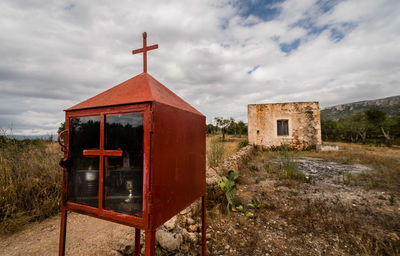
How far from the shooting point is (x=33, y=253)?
2209 millimetres

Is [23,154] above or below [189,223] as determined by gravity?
above

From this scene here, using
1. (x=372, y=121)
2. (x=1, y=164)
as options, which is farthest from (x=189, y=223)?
(x=372, y=121)

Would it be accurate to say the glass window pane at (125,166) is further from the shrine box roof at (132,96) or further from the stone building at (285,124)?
the stone building at (285,124)

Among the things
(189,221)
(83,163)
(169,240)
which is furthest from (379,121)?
(83,163)

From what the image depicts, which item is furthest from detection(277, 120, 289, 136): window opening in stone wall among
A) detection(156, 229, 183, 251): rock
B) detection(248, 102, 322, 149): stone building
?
detection(156, 229, 183, 251): rock

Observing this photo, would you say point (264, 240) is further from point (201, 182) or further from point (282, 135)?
point (282, 135)

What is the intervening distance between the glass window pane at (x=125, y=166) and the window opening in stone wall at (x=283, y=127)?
37.6 feet

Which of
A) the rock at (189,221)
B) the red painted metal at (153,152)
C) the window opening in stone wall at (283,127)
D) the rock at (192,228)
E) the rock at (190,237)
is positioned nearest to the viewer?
the red painted metal at (153,152)

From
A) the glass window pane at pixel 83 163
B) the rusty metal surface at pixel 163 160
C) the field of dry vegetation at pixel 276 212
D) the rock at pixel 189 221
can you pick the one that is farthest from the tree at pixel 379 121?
the glass window pane at pixel 83 163

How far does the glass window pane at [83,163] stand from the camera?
139 cm

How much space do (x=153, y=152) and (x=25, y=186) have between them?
347cm

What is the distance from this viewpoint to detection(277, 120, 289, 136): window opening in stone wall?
11133mm

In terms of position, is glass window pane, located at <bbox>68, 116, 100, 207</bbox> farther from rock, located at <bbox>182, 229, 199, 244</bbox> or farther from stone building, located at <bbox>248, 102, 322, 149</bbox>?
stone building, located at <bbox>248, 102, 322, 149</bbox>

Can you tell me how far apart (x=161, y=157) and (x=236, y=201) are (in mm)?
2820
